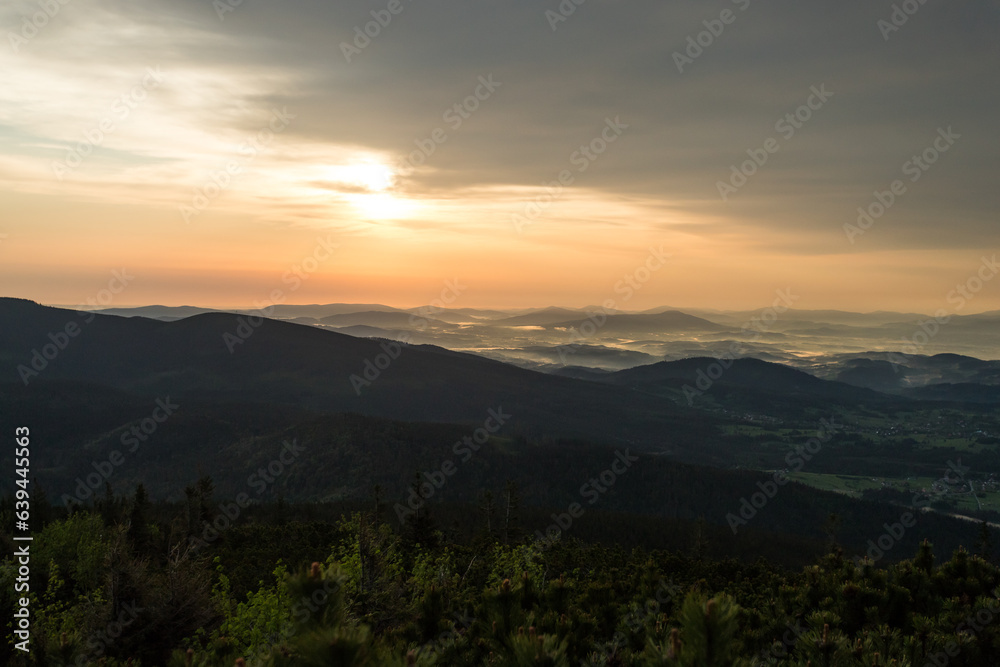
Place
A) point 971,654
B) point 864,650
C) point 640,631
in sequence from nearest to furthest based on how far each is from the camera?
point 864,650 < point 971,654 < point 640,631

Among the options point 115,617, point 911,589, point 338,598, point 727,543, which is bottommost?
point 727,543

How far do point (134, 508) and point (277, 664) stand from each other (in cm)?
6743

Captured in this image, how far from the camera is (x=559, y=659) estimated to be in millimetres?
5879

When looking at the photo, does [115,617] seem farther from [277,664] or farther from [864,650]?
[864,650]

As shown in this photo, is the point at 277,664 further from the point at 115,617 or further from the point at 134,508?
the point at 134,508

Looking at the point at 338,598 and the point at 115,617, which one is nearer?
the point at 338,598

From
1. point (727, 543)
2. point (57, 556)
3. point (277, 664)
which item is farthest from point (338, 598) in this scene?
point (727, 543)

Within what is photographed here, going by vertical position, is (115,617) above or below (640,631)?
below

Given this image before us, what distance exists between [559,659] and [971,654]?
9.78 meters

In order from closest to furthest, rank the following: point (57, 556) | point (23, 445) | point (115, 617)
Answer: point (115, 617) < point (23, 445) < point (57, 556)

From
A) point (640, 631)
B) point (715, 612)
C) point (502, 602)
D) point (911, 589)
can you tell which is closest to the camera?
point (715, 612)

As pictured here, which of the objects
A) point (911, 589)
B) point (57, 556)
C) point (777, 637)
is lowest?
point (57, 556)

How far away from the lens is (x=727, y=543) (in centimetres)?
16075

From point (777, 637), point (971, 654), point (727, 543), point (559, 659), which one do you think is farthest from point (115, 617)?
point (727, 543)
